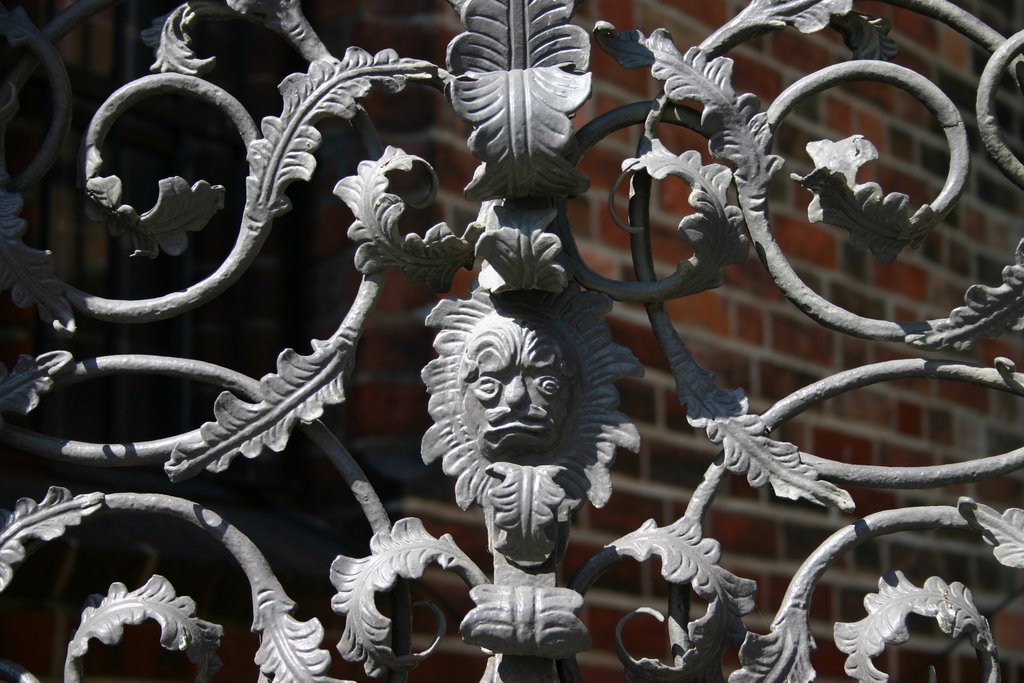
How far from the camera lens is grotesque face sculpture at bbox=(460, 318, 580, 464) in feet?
4.89

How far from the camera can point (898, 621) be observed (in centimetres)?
149

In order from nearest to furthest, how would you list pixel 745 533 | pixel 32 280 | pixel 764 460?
pixel 764 460
pixel 32 280
pixel 745 533

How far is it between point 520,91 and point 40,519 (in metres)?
0.64

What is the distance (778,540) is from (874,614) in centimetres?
154

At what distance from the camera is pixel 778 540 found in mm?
3021

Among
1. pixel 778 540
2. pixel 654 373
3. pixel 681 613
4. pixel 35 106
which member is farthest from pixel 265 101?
pixel 681 613

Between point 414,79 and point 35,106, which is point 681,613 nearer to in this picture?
point 414,79

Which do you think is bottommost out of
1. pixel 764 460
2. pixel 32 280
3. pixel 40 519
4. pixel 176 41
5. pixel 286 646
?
pixel 286 646

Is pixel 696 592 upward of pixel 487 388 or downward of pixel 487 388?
downward

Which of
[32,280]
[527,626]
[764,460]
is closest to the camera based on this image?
[527,626]

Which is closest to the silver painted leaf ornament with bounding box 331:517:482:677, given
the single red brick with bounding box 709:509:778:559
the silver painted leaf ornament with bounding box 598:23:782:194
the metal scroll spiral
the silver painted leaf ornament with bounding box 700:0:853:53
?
the metal scroll spiral

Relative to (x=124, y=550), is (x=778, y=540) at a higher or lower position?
higher

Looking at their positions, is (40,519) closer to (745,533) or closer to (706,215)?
(706,215)

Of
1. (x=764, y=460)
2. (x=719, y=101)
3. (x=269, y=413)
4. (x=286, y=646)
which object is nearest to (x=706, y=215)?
(x=719, y=101)
